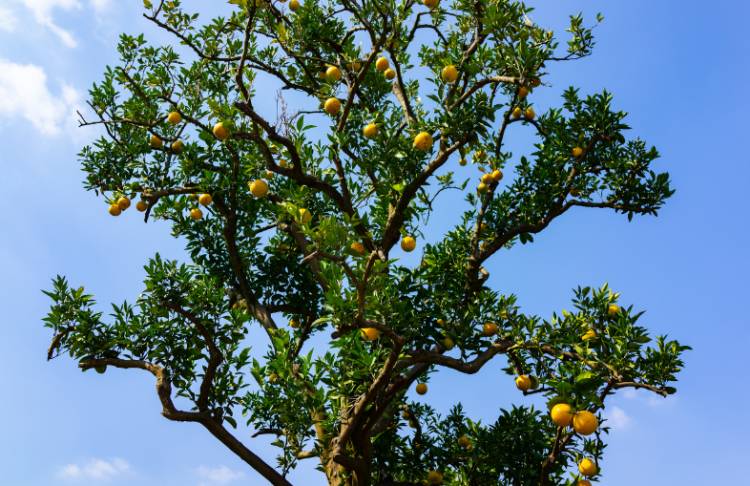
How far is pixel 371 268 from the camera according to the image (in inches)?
134

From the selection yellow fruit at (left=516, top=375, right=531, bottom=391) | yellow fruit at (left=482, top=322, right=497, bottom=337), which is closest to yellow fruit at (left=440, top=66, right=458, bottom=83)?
yellow fruit at (left=482, top=322, right=497, bottom=337)

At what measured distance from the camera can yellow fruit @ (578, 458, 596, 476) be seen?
4641 millimetres

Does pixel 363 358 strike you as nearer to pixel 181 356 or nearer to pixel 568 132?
pixel 181 356

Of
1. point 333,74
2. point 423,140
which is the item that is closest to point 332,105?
point 333,74

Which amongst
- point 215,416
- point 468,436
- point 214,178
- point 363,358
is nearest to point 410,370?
point 363,358

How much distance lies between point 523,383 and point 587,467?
0.98 m

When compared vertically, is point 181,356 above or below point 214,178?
below

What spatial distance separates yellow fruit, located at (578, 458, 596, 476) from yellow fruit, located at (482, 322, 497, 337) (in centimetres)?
153

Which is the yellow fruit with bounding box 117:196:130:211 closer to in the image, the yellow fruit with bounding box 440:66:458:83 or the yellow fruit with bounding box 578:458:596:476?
the yellow fruit with bounding box 440:66:458:83

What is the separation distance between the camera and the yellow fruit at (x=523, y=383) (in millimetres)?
5211

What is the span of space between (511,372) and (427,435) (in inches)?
76.0

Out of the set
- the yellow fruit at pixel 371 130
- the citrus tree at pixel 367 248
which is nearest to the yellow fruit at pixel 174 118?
the citrus tree at pixel 367 248

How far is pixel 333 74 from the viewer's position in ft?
17.8

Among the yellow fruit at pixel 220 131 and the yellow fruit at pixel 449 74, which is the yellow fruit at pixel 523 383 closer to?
the yellow fruit at pixel 449 74
